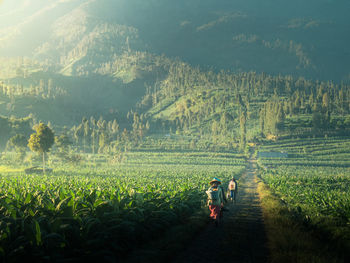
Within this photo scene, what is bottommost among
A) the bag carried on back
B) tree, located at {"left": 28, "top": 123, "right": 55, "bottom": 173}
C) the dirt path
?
the dirt path

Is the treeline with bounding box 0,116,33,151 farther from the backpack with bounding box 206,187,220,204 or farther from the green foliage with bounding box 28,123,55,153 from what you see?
the backpack with bounding box 206,187,220,204

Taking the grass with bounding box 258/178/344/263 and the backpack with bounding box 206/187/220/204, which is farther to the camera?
the backpack with bounding box 206/187/220/204

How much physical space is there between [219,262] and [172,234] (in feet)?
12.8

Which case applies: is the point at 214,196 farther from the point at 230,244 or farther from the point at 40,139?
the point at 40,139

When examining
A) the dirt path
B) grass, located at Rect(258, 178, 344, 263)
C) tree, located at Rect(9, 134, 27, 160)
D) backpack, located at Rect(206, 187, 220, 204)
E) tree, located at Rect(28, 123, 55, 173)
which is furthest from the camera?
tree, located at Rect(9, 134, 27, 160)

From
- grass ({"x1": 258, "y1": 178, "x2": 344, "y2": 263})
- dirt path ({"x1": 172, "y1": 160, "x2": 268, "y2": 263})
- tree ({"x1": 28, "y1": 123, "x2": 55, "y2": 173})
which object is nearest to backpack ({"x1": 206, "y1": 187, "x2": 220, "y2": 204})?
dirt path ({"x1": 172, "y1": 160, "x2": 268, "y2": 263})

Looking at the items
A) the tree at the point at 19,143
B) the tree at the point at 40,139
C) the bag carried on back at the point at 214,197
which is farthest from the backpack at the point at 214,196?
the tree at the point at 19,143

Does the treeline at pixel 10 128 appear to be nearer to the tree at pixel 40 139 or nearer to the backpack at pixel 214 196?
the tree at pixel 40 139

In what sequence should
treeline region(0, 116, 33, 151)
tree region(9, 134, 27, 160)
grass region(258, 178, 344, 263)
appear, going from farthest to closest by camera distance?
treeline region(0, 116, 33, 151) < tree region(9, 134, 27, 160) < grass region(258, 178, 344, 263)

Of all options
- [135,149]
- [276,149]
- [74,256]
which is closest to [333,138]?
[276,149]

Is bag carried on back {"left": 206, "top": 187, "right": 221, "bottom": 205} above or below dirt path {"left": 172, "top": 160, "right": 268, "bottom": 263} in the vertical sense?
above

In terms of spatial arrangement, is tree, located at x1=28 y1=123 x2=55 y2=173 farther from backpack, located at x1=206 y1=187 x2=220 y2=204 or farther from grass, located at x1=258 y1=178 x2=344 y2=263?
grass, located at x1=258 y1=178 x2=344 y2=263

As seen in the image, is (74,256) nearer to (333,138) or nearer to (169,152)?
(169,152)

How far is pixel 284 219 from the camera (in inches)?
678
